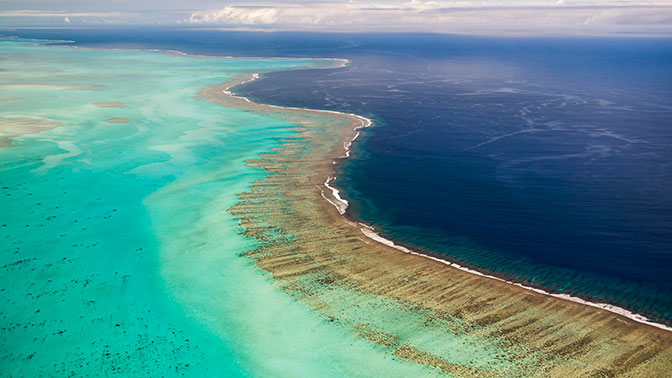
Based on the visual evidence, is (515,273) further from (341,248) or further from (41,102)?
(41,102)

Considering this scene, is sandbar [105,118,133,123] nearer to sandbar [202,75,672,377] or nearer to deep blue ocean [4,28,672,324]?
deep blue ocean [4,28,672,324]

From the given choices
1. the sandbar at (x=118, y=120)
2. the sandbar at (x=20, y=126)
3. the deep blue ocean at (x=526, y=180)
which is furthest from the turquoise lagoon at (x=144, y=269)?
the deep blue ocean at (x=526, y=180)

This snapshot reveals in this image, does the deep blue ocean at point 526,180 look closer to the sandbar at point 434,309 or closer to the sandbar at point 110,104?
the sandbar at point 434,309

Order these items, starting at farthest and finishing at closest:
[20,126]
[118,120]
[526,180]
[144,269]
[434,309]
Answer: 1. [118,120]
2. [20,126]
3. [526,180]
4. [144,269]
5. [434,309]

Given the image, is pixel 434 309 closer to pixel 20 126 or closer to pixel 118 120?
pixel 118 120

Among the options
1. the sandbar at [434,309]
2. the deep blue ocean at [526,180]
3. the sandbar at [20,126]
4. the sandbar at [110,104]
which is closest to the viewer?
the sandbar at [434,309]

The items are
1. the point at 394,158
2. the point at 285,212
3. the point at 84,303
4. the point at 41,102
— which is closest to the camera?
the point at 84,303

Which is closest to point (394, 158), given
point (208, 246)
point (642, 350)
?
point (208, 246)

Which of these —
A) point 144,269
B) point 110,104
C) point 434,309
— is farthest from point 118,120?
point 434,309

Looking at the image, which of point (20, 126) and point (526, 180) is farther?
point (20, 126)
